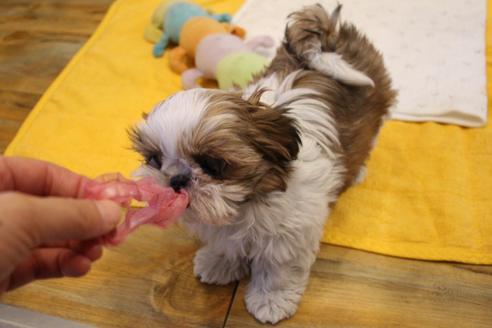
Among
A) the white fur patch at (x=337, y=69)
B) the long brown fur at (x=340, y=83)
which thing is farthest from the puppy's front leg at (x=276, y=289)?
the white fur patch at (x=337, y=69)

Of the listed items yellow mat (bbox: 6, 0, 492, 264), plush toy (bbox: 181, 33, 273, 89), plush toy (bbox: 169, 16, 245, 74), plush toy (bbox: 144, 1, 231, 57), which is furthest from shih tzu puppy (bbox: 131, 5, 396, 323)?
plush toy (bbox: 144, 1, 231, 57)

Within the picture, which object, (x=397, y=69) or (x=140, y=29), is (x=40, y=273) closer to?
(x=397, y=69)

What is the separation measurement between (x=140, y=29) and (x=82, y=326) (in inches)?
73.7

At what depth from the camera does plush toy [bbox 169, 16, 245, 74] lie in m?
2.28

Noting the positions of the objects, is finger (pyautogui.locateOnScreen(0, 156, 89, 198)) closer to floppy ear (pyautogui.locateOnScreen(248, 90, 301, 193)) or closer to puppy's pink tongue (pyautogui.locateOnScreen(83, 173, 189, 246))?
puppy's pink tongue (pyautogui.locateOnScreen(83, 173, 189, 246))

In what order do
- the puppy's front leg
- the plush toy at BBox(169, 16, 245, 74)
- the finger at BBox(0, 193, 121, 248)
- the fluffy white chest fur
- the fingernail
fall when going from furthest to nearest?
the plush toy at BBox(169, 16, 245, 74)
the puppy's front leg
the fluffy white chest fur
the fingernail
the finger at BBox(0, 193, 121, 248)

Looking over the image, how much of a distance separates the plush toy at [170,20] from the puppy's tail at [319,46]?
3.41 feet

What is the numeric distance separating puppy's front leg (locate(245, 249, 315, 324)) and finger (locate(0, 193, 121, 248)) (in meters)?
0.75

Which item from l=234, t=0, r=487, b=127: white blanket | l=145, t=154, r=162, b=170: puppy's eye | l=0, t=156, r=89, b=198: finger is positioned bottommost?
l=234, t=0, r=487, b=127: white blanket

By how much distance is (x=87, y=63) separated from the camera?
8.38 feet

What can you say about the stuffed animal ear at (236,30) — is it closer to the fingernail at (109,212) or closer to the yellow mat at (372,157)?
the yellow mat at (372,157)

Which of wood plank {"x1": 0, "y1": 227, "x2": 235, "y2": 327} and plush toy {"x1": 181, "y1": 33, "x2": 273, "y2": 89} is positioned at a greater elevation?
plush toy {"x1": 181, "y1": 33, "x2": 273, "y2": 89}

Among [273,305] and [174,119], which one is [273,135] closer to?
[174,119]

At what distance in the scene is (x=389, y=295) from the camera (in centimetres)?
149
